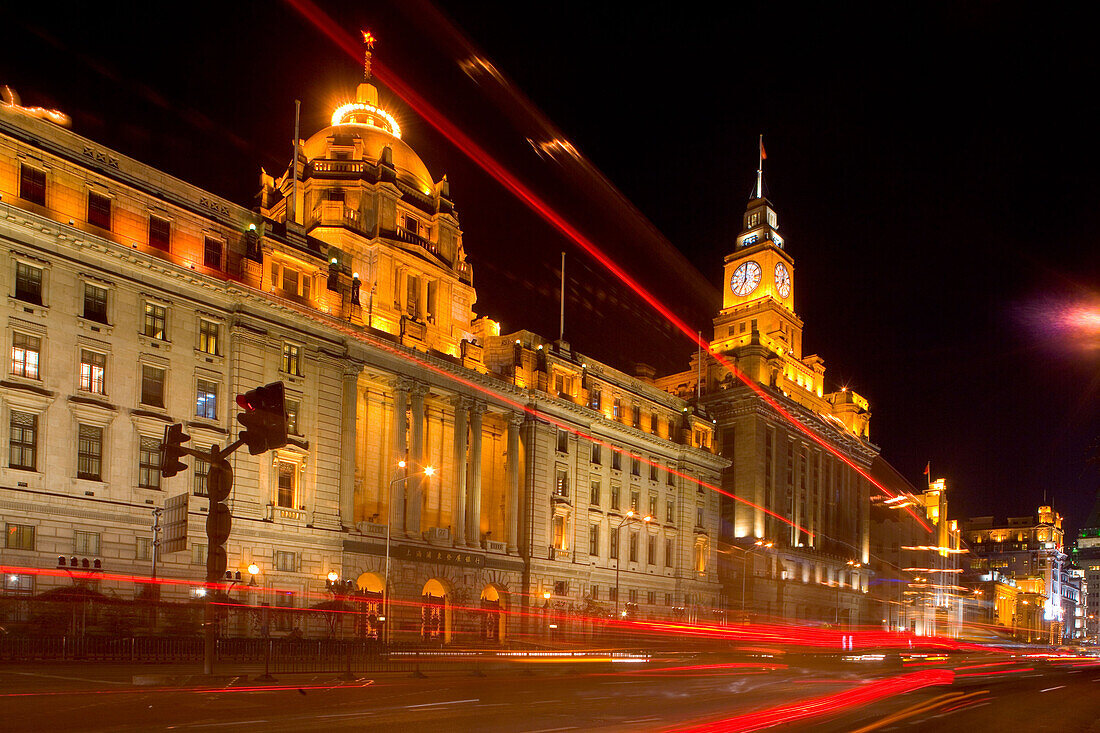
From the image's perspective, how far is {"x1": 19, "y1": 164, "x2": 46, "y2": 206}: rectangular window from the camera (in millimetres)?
40250

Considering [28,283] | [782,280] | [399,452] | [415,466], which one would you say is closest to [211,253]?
[28,283]

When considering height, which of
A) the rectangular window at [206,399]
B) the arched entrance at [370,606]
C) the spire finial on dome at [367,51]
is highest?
the spire finial on dome at [367,51]

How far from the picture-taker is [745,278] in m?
110

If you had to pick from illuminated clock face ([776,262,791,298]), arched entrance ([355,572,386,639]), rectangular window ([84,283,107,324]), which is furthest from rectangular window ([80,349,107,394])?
illuminated clock face ([776,262,791,298])

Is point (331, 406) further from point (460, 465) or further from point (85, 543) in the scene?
point (85, 543)

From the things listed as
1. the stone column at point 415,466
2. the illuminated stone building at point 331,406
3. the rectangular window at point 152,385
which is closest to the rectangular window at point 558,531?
the illuminated stone building at point 331,406

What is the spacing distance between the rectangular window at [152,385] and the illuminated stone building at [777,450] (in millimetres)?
57181

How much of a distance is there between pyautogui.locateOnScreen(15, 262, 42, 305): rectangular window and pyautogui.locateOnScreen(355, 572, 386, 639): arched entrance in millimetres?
21392

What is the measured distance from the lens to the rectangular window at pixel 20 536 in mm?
37281

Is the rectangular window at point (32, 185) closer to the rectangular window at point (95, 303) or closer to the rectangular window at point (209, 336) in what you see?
the rectangular window at point (95, 303)

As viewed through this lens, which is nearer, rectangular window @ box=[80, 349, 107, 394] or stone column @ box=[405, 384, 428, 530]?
rectangular window @ box=[80, 349, 107, 394]

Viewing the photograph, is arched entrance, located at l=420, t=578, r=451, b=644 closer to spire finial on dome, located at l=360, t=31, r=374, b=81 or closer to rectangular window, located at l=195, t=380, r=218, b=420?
rectangular window, located at l=195, t=380, r=218, b=420

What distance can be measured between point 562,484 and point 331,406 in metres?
22.7

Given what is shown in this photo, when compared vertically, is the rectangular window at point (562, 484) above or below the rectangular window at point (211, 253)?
below
